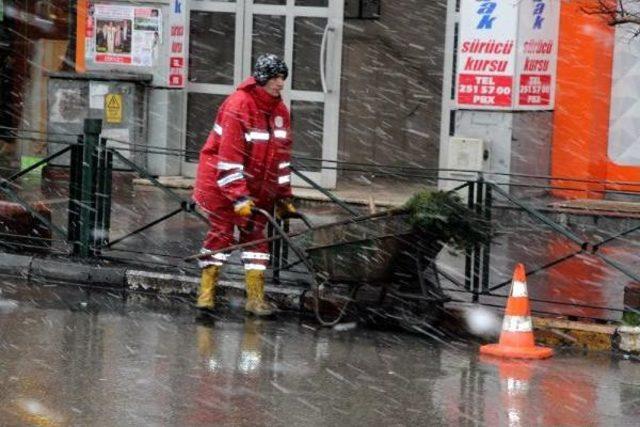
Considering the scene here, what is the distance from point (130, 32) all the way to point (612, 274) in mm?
7406

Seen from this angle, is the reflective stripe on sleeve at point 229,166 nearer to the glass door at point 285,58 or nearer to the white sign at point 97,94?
the glass door at point 285,58

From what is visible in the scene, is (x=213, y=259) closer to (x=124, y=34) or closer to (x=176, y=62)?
(x=176, y=62)

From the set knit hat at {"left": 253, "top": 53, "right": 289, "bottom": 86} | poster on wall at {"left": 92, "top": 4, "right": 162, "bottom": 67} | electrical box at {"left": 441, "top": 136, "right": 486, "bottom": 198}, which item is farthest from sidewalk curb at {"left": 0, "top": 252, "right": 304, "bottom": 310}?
poster on wall at {"left": 92, "top": 4, "right": 162, "bottom": 67}

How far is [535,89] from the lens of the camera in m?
15.5

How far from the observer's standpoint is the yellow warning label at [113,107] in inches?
688

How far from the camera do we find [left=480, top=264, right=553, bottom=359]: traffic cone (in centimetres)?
966

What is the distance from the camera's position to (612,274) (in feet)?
40.2

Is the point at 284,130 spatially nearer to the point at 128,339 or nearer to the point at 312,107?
the point at 128,339

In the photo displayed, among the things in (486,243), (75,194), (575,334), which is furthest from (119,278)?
(575,334)

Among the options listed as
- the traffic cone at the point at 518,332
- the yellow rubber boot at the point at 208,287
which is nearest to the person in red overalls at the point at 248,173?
the yellow rubber boot at the point at 208,287

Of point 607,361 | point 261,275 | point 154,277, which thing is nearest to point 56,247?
point 154,277

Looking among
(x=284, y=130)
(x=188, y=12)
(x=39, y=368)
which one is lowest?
(x=39, y=368)

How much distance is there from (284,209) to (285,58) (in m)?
6.70

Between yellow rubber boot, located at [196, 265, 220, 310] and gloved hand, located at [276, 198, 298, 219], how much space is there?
597 mm
